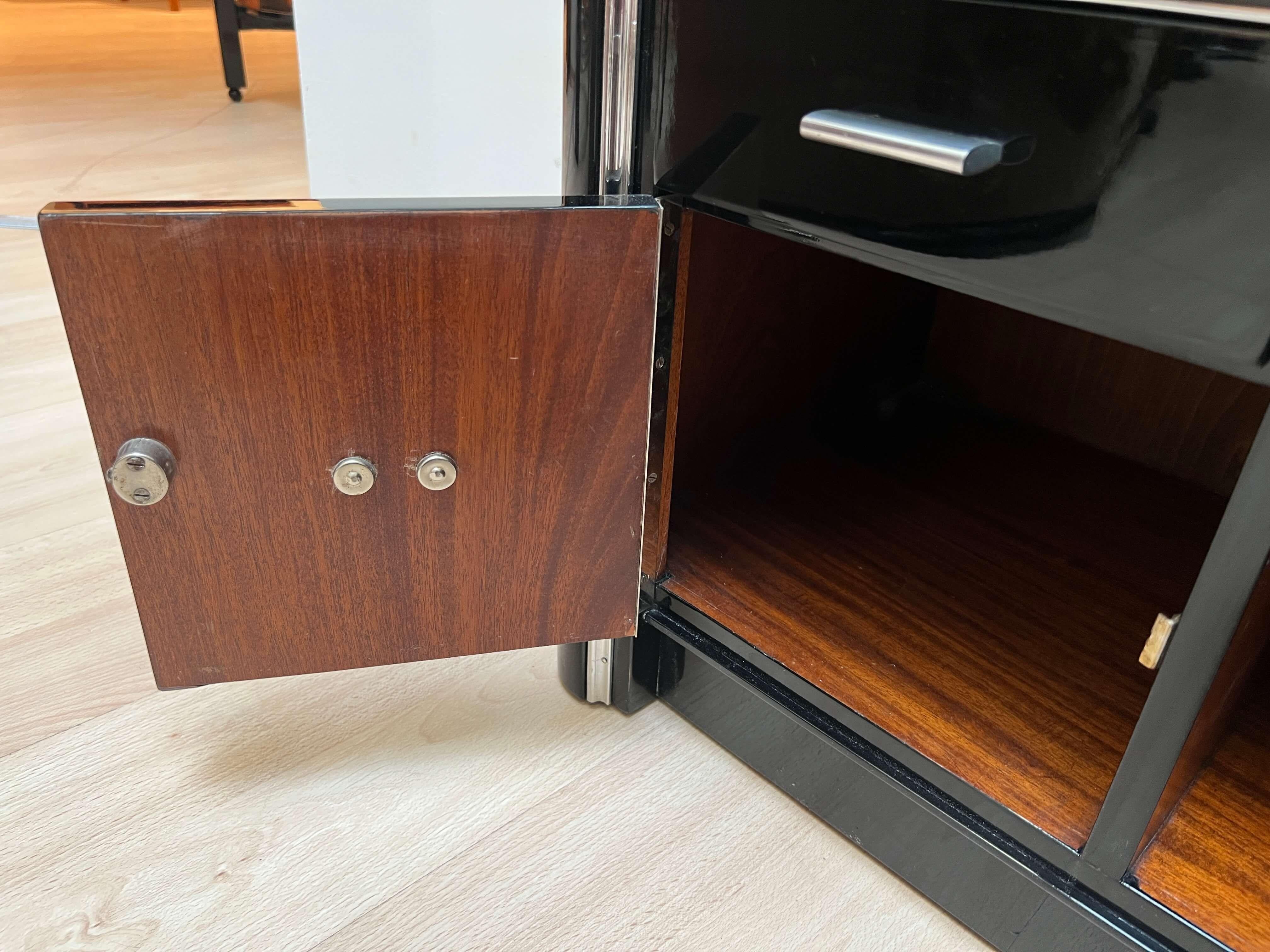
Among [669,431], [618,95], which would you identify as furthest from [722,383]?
[618,95]

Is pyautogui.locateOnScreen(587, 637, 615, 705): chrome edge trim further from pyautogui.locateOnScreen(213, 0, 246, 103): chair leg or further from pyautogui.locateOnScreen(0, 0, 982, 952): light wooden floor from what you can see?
pyautogui.locateOnScreen(213, 0, 246, 103): chair leg

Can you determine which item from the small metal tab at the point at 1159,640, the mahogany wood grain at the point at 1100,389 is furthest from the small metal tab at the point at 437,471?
the mahogany wood grain at the point at 1100,389

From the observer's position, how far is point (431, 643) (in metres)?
0.57

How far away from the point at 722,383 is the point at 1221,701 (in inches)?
16.3

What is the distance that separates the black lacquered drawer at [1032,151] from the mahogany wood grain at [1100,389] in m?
0.48

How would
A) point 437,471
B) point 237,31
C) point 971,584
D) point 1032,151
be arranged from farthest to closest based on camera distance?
Result: 1. point 237,31
2. point 971,584
3. point 437,471
4. point 1032,151

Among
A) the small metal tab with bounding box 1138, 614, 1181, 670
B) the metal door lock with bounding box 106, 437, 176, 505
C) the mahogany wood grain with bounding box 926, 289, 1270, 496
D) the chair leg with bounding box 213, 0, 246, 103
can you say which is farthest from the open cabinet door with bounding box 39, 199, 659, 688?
the chair leg with bounding box 213, 0, 246, 103

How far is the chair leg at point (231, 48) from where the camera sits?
2.60 metres

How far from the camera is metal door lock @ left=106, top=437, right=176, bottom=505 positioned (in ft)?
1.51

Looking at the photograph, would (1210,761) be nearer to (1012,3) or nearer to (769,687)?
(769,687)

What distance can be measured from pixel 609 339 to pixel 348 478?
155 mm

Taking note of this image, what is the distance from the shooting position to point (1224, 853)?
52cm

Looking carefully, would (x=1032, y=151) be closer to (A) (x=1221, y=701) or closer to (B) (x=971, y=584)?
(A) (x=1221, y=701)

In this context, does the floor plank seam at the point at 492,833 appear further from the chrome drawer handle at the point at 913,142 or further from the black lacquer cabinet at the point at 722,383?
the chrome drawer handle at the point at 913,142
